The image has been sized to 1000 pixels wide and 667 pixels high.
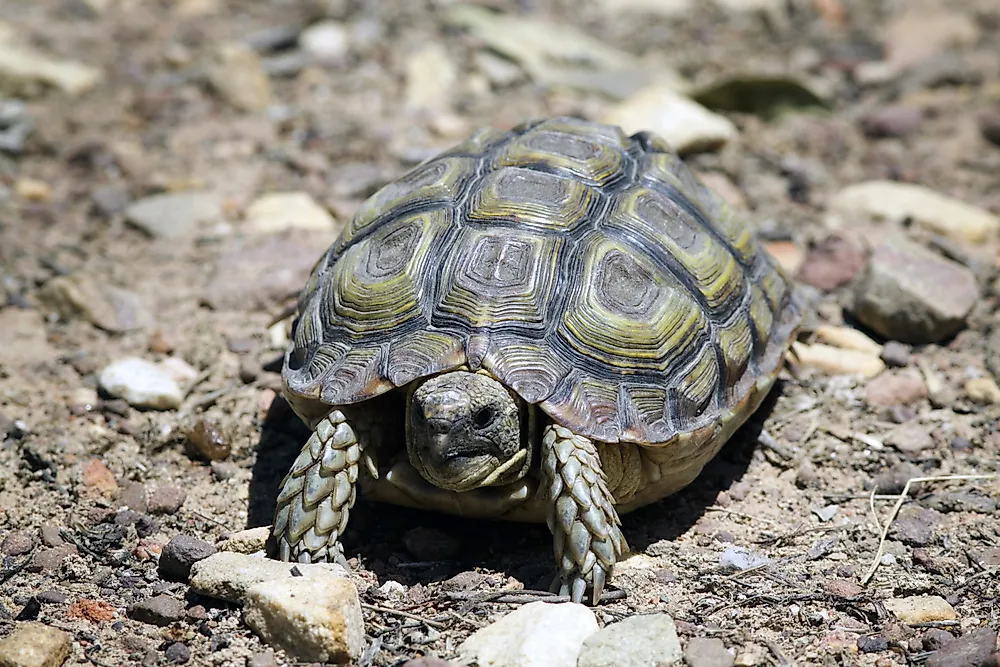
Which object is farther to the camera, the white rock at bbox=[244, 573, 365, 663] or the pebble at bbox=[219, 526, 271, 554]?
the pebble at bbox=[219, 526, 271, 554]

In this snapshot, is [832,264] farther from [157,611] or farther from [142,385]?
[157,611]

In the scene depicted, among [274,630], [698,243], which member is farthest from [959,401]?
[274,630]

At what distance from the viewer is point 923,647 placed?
10.8 ft

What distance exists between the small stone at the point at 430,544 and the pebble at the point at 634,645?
71 centimetres

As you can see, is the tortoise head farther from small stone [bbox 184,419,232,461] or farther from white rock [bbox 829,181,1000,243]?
white rock [bbox 829,181,1000,243]

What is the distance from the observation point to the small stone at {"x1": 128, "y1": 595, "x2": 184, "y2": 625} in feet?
11.1

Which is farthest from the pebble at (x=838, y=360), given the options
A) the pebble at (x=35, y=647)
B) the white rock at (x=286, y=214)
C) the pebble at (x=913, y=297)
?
the pebble at (x=35, y=647)

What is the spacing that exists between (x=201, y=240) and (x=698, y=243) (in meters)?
2.89

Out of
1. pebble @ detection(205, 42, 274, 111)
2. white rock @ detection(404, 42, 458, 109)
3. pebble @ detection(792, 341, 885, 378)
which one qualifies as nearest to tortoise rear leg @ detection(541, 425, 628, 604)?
pebble @ detection(792, 341, 885, 378)

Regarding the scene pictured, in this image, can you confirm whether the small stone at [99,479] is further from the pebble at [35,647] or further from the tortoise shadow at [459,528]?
the pebble at [35,647]

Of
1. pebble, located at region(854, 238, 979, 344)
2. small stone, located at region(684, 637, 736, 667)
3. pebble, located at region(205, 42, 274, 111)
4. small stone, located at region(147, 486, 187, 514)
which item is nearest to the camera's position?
small stone, located at region(684, 637, 736, 667)

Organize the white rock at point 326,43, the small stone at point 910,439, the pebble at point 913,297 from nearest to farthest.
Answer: the small stone at point 910,439 < the pebble at point 913,297 < the white rock at point 326,43

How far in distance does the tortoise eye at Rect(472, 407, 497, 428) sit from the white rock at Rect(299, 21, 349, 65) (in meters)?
4.83

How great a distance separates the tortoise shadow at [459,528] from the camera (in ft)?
12.2
